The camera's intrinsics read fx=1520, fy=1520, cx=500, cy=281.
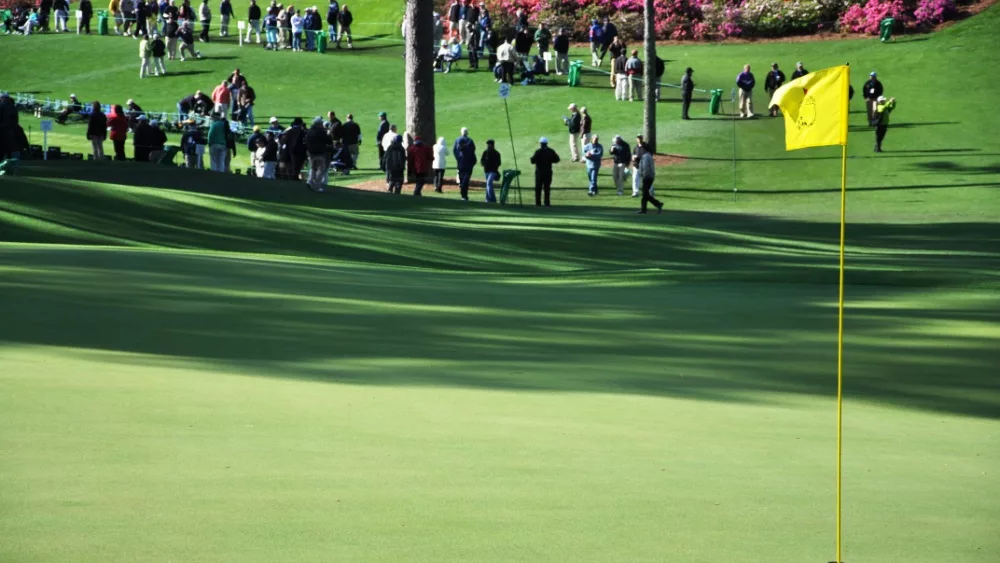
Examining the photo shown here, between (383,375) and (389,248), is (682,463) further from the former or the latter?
(389,248)

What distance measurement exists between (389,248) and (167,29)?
33.0m

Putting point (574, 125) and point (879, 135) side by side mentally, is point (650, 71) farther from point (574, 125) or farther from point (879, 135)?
point (879, 135)

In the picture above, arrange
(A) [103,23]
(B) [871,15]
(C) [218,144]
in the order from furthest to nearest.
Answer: (A) [103,23] < (B) [871,15] < (C) [218,144]

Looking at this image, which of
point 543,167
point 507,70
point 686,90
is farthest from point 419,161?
point 507,70

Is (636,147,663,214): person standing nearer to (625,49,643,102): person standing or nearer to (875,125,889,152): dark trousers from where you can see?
(875,125,889,152): dark trousers

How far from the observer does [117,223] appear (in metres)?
23.8

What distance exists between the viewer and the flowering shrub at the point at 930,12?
52.1 m

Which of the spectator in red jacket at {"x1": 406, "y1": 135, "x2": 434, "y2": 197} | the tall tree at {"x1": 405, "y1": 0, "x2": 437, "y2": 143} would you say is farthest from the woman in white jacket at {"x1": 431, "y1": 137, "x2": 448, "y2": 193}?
the tall tree at {"x1": 405, "y1": 0, "x2": 437, "y2": 143}

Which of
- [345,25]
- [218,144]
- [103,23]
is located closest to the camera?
[218,144]

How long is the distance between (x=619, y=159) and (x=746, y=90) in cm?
840

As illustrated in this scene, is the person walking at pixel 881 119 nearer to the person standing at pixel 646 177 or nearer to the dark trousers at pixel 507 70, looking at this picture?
the person standing at pixel 646 177

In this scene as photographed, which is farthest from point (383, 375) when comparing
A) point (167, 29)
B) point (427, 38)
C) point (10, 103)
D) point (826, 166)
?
point (167, 29)

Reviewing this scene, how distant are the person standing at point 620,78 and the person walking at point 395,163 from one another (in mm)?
13628

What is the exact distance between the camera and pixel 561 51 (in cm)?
5066
